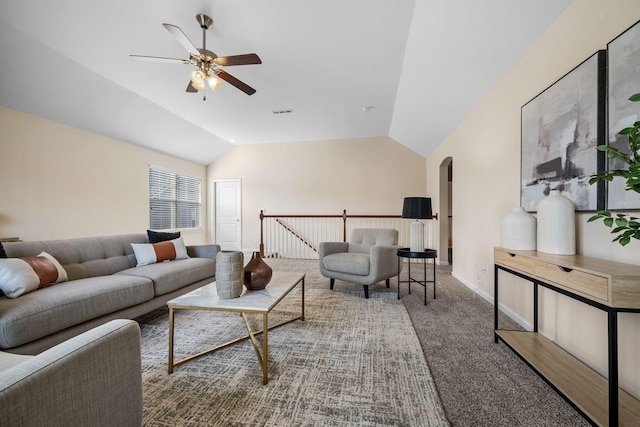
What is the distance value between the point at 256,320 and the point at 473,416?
6.01ft

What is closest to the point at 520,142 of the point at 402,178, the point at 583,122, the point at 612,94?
the point at 583,122

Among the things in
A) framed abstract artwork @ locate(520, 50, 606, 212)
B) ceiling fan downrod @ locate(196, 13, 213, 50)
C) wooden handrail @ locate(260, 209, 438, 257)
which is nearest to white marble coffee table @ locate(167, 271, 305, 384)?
framed abstract artwork @ locate(520, 50, 606, 212)

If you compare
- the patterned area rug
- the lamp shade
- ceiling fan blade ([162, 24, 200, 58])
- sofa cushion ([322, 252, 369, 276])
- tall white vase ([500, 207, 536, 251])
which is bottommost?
the patterned area rug

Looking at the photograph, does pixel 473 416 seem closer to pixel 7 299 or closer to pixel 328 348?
pixel 328 348

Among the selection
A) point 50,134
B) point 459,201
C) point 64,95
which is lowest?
point 459,201

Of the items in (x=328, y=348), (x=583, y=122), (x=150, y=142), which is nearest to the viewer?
(x=583, y=122)

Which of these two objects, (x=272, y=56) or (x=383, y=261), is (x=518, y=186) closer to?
(x=383, y=261)

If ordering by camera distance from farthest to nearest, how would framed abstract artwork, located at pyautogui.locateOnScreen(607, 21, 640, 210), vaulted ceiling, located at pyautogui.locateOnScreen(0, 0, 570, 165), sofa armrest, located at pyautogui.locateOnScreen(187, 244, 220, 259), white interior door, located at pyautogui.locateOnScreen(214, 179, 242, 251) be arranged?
white interior door, located at pyautogui.locateOnScreen(214, 179, 242, 251)
sofa armrest, located at pyautogui.locateOnScreen(187, 244, 220, 259)
vaulted ceiling, located at pyautogui.locateOnScreen(0, 0, 570, 165)
framed abstract artwork, located at pyautogui.locateOnScreen(607, 21, 640, 210)

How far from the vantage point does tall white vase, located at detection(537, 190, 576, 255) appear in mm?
1639

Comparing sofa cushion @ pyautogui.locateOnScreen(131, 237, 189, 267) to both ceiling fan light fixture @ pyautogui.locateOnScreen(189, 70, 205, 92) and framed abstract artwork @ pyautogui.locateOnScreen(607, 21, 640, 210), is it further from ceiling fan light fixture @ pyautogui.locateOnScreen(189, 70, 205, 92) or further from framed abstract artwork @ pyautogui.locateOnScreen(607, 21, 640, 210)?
framed abstract artwork @ pyautogui.locateOnScreen(607, 21, 640, 210)

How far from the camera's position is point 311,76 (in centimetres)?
360

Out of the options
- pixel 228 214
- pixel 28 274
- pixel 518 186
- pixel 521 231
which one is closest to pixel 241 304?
pixel 28 274

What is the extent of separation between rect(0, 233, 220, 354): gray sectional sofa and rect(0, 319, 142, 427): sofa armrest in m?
1.02

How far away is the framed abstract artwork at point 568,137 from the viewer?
1531mm
